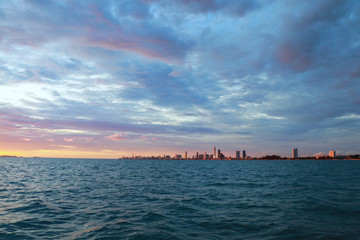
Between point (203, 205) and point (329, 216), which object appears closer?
point (329, 216)

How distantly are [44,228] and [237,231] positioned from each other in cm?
1303

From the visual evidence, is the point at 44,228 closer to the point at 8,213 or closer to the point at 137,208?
the point at 8,213

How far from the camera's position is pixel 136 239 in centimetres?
1301

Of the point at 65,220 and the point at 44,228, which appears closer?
the point at 44,228

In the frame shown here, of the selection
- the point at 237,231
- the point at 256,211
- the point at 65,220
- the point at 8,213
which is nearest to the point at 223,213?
the point at 256,211

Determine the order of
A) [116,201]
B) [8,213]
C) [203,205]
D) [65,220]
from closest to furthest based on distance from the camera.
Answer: [65,220], [8,213], [203,205], [116,201]

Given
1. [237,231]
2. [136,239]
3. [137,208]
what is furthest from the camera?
[137,208]

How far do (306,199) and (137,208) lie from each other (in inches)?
723

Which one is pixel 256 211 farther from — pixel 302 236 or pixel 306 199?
→ pixel 306 199

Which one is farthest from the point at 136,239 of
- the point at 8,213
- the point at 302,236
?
the point at 8,213

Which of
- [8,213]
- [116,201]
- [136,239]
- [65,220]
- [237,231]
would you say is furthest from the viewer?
[116,201]

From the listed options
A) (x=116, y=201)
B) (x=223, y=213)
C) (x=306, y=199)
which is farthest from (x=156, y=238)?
(x=306, y=199)

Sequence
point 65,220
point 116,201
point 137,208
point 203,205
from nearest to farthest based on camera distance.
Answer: point 65,220
point 137,208
point 203,205
point 116,201

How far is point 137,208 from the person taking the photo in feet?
67.7
